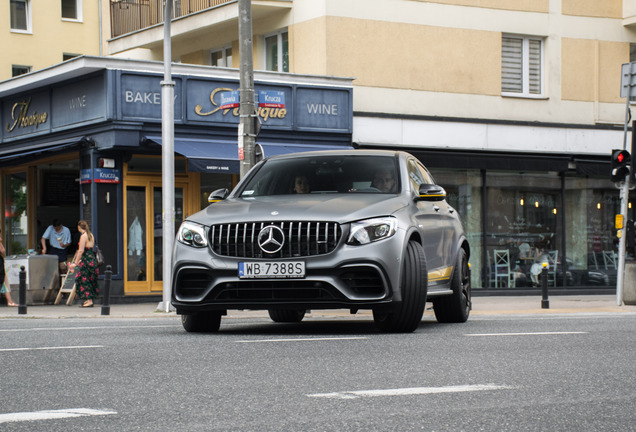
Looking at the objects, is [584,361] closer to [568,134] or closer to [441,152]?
[441,152]

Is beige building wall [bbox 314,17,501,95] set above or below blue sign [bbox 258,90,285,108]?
above

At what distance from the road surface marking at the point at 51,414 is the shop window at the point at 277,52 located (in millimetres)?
21266

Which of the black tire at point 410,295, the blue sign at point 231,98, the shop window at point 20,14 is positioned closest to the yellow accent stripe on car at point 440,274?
the black tire at point 410,295

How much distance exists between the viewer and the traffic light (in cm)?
1944

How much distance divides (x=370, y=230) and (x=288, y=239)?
711 millimetres

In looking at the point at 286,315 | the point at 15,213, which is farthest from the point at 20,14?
the point at 286,315

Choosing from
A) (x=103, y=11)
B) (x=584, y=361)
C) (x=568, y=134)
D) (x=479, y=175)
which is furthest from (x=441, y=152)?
(x=103, y=11)

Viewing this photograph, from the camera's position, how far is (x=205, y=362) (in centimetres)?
733

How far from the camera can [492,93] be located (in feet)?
86.8

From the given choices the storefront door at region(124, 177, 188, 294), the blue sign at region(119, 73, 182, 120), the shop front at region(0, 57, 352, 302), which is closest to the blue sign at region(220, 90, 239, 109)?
the shop front at region(0, 57, 352, 302)

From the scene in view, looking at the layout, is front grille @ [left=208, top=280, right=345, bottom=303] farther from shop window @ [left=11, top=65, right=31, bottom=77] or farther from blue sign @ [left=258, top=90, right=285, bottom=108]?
shop window @ [left=11, top=65, right=31, bottom=77]

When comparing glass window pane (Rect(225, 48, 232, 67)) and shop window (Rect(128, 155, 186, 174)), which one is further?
glass window pane (Rect(225, 48, 232, 67))

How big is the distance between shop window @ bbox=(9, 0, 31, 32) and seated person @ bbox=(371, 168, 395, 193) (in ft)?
106

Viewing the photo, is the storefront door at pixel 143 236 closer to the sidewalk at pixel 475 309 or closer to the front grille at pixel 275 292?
the sidewalk at pixel 475 309
